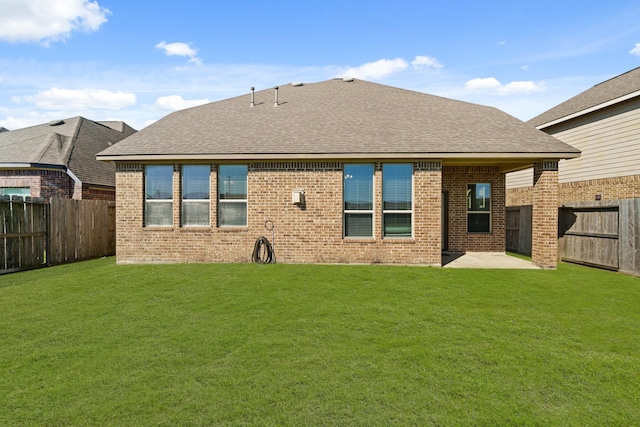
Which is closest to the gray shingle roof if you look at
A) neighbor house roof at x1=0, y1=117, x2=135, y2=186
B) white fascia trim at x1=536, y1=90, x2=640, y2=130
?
white fascia trim at x1=536, y1=90, x2=640, y2=130

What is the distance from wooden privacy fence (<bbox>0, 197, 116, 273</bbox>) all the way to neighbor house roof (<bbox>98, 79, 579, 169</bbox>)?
249 cm

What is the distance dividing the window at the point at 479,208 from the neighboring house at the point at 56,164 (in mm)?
15796

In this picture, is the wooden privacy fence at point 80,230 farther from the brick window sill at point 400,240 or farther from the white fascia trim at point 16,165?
the brick window sill at point 400,240

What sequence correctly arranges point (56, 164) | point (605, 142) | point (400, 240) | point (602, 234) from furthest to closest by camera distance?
point (56, 164) → point (605, 142) → point (400, 240) → point (602, 234)

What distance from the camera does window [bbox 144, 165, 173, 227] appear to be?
10.5m

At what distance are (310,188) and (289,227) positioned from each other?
4.30ft

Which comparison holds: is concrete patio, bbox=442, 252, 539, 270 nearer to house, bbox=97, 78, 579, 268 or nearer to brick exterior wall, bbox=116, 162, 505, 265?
house, bbox=97, 78, 579, 268

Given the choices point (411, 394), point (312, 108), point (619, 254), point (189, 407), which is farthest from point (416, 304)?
point (312, 108)

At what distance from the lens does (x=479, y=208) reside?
12859 mm

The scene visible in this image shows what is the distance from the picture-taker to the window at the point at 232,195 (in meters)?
10.4

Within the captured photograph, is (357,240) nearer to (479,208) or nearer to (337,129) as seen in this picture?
(337,129)

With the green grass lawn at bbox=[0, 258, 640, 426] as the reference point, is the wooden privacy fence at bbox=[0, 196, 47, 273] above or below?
above

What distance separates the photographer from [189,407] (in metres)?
3.05

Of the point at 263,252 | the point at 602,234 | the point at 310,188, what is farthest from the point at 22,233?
the point at 602,234
